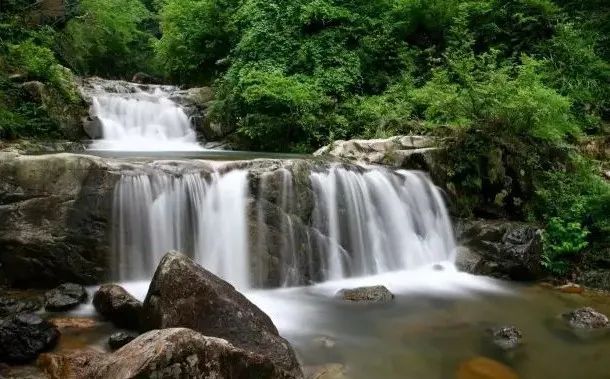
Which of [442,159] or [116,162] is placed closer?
[116,162]

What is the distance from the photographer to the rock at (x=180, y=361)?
13.5ft

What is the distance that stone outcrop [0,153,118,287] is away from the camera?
758 centimetres

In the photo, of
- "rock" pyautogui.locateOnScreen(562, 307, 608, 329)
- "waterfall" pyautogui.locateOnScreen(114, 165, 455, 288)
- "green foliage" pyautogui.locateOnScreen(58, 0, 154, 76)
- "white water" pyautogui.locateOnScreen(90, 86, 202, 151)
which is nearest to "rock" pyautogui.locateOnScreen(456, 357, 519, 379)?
"rock" pyautogui.locateOnScreen(562, 307, 608, 329)

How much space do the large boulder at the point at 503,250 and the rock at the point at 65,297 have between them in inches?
281

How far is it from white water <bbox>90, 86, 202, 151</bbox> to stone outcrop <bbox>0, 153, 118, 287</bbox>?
616 cm

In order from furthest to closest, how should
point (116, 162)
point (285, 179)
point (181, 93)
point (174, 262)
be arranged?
point (181, 93) < point (285, 179) < point (116, 162) < point (174, 262)

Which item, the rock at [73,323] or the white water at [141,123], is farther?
the white water at [141,123]

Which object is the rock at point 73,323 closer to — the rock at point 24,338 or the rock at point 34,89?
the rock at point 24,338

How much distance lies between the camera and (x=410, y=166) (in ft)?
36.9

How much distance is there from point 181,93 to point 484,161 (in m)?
12.0

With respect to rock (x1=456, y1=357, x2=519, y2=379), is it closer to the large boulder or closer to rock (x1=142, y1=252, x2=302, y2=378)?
rock (x1=142, y1=252, x2=302, y2=378)

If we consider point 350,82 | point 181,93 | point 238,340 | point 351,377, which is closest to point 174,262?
point 238,340

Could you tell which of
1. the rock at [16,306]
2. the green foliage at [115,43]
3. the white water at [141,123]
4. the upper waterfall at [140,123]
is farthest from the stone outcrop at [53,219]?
the green foliage at [115,43]

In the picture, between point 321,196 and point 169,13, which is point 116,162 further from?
point 169,13
